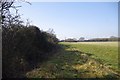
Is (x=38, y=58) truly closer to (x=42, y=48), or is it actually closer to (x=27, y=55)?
(x=27, y=55)

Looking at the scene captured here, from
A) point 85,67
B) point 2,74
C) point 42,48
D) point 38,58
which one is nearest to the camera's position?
point 2,74

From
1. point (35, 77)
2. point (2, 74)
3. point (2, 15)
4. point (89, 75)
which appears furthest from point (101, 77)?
point (2, 15)

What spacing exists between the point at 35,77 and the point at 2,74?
1973 mm

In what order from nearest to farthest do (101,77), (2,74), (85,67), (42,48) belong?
1. (2,74)
2. (101,77)
3. (85,67)
4. (42,48)

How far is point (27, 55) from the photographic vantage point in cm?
2497

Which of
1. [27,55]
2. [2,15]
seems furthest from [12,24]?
[27,55]

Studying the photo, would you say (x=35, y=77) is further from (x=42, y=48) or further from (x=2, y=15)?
(x=42, y=48)

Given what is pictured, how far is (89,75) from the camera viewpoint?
1594 centimetres

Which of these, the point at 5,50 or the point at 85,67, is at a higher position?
the point at 5,50

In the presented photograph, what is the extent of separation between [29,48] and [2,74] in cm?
1085

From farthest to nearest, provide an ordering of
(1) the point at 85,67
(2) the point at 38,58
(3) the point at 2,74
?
(2) the point at 38,58 < (1) the point at 85,67 < (3) the point at 2,74

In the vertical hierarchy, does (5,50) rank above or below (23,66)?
above

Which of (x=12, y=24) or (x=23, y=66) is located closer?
(x=12, y=24)

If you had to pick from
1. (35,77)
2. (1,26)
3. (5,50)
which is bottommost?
(35,77)
